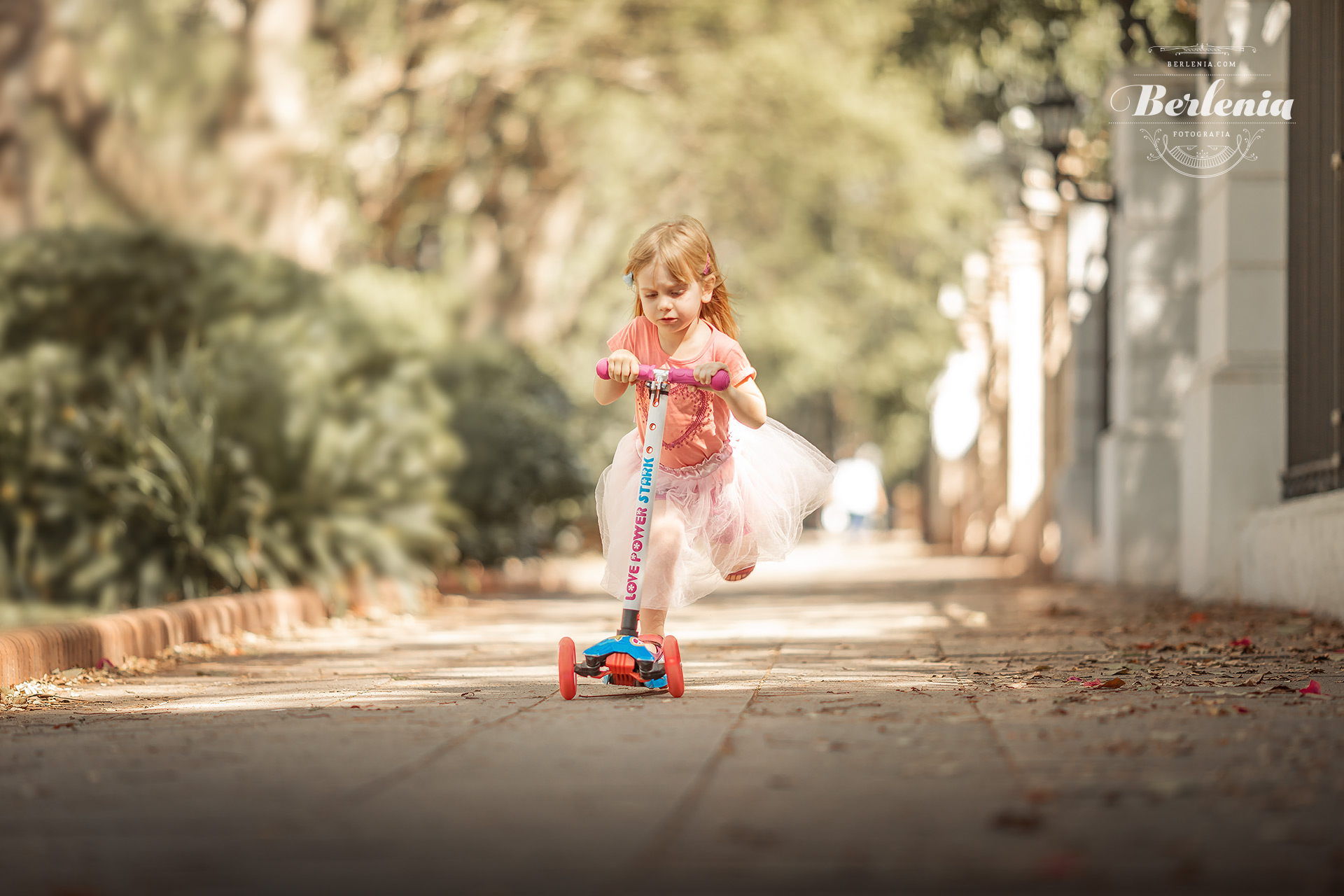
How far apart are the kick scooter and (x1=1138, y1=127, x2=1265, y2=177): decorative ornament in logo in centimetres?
597

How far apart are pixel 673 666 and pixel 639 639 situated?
0.22 m

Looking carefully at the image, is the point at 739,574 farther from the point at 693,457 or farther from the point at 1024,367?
the point at 1024,367

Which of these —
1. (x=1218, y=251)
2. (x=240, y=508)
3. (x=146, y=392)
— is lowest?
(x=240, y=508)

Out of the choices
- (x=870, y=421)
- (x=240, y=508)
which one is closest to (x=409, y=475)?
(x=240, y=508)

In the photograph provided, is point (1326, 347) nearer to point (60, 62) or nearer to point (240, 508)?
point (240, 508)

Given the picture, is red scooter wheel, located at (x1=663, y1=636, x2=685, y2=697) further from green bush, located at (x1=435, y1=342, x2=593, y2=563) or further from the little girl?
green bush, located at (x1=435, y1=342, x2=593, y2=563)

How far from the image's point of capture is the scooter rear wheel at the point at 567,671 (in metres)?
5.36

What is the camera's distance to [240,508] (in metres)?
9.92

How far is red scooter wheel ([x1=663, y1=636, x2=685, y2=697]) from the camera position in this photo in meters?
5.33

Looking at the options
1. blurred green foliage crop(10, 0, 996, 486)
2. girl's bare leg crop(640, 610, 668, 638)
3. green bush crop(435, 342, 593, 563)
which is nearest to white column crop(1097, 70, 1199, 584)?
blurred green foliage crop(10, 0, 996, 486)

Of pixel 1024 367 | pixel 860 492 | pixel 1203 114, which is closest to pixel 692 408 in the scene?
pixel 1203 114

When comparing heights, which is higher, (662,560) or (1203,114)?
(1203,114)

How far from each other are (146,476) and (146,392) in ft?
2.21

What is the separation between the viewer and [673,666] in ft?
17.5
